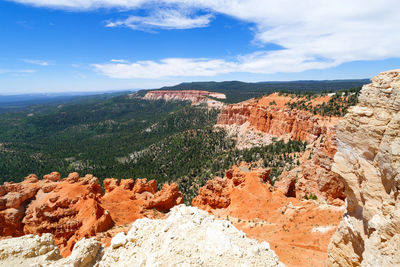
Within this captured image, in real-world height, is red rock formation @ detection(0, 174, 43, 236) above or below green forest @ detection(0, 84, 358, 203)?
above

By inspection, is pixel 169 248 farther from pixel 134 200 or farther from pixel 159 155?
pixel 159 155

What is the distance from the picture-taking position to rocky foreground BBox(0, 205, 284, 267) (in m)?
9.73

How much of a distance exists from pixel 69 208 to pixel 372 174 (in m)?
34.4

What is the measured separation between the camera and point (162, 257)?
998cm

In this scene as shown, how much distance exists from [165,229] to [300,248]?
15163 millimetres

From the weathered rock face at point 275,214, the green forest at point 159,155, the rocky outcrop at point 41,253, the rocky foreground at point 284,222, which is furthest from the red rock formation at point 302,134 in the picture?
the rocky outcrop at point 41,253

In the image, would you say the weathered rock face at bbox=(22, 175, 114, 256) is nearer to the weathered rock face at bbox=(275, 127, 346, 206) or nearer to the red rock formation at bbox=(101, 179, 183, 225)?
the red rock formation at bbox=(101, 179, 183, 225)

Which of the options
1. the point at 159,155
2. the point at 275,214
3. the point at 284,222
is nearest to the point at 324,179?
the point at 284,222

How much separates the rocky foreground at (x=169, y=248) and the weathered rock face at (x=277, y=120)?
44.1 meters

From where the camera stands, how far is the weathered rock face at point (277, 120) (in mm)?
61625

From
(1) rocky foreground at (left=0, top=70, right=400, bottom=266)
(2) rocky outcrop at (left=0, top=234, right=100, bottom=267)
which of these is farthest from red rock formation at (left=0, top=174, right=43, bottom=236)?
(2) rocky outcrop at (left=0, top=234, right=100, bottom=267)

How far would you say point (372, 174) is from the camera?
9258 millimetres

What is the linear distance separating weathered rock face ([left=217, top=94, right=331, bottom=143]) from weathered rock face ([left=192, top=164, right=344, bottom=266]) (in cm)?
2457

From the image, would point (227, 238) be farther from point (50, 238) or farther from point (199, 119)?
point (199, 119)
